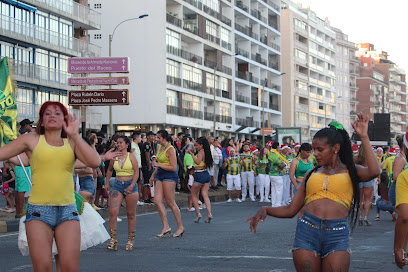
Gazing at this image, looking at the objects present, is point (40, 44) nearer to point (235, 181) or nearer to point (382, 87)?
point (235, 181)

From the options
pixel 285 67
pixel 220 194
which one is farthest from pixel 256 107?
pixel 220 194

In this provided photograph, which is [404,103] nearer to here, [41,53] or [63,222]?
[41,53]

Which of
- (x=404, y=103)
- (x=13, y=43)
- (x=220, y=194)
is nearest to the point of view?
(x=220, y=194)

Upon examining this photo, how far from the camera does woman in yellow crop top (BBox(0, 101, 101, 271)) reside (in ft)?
20.9

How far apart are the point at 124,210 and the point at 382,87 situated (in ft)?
482

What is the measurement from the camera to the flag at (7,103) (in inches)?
508

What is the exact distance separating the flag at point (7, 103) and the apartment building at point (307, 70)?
292 ft

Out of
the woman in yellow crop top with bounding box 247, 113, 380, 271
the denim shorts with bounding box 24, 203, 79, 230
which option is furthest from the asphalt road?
the woman in yellow crop top with bounding box 247, 113, 380, 271

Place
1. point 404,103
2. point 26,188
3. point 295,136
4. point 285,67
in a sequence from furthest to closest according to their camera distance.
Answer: point 404,103 < point 285,67 < point 295,136 < point 26,188

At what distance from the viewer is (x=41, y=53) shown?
49125 mm

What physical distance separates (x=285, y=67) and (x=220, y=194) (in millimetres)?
79664

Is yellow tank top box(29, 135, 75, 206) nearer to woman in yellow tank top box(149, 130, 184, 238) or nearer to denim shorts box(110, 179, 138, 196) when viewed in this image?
denim shorts box(110, 179, 138, 196)

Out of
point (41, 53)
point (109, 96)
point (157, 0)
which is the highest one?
point (157, 0)

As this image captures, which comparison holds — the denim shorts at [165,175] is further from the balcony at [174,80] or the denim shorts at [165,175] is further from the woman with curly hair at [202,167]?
the balcony at [174,80]
